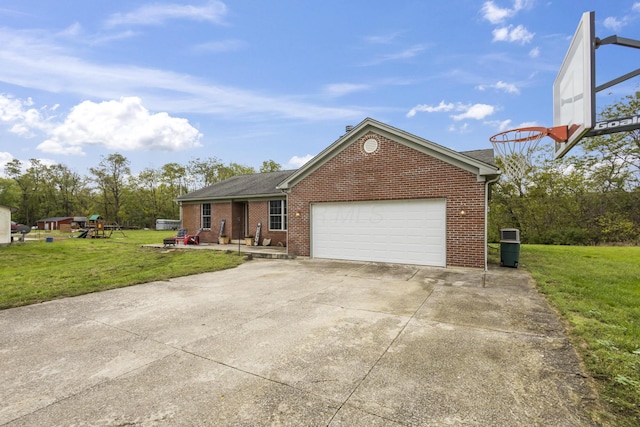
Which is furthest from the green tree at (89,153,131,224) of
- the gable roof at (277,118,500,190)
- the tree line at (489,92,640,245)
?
the tree line at (489,92,640,245)

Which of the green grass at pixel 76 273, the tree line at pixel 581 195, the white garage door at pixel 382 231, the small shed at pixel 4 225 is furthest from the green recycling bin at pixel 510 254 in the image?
the small shed at pixel 4 225

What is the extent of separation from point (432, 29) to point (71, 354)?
14.6 metres

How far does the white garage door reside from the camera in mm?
→ 9461

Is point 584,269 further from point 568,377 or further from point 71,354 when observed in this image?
point 71,354

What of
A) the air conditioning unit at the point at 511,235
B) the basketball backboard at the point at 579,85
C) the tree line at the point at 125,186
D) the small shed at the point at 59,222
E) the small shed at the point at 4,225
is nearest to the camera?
the basketball backboard at the point at 579,85

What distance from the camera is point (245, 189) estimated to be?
653 inches

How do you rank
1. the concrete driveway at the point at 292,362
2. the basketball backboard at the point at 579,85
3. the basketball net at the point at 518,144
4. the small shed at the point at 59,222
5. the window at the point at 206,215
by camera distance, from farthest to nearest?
the small shed at the point at 59,222 < the window at the point at 206,215 < the basketball net at the point at 518,144 < the basketball backboard at the point at 579,85 < the concrete driveway at the point at 292,362

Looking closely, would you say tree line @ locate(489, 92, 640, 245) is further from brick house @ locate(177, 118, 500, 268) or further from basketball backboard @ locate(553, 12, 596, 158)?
basketball backboard @ locate(553, 12, 596, 158)

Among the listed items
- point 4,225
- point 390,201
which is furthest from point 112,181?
point 390,201

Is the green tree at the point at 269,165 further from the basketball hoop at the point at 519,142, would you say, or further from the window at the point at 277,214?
the basketball hoop at the point at 519,142

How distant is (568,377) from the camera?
2.92m

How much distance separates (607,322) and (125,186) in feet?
192

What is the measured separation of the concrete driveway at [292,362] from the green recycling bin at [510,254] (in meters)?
3.98

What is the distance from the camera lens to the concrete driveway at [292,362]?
242 centimetres
